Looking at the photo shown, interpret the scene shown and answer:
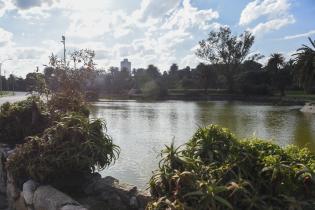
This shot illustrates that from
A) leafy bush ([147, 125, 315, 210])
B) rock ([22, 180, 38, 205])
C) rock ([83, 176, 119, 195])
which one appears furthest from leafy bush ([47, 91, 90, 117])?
leafy bush ([147, 125, 315, 210])

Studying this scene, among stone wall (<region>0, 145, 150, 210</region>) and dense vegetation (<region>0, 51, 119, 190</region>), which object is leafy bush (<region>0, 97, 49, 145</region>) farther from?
stone wall (<region>0, 145, 150, 210</region>)

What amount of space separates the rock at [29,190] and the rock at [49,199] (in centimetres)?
13

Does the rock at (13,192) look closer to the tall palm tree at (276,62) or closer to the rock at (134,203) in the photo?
the rock at (134,203)

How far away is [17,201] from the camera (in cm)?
561

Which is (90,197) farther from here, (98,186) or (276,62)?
(276,62)

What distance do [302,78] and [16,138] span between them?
1783 inches

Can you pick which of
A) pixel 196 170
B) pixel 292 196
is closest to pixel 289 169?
pixel 292 196

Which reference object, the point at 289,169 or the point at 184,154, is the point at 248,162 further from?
the point at 184,154

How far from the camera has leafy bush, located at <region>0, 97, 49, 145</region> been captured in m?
7.43

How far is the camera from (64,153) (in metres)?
4.99

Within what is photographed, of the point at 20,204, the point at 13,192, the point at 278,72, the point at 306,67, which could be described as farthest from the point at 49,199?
the point at 278,72

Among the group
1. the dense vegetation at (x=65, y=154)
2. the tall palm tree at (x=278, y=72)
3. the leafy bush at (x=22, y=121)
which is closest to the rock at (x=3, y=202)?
the dense vegetation at (x=65, y=154)

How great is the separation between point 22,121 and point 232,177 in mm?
5370

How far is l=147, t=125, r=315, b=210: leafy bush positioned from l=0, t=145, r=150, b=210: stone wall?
1.20m
